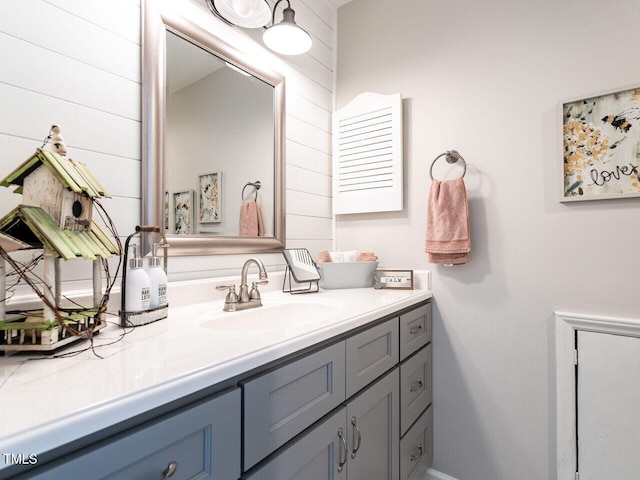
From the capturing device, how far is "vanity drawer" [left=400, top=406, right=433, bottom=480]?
138 cm

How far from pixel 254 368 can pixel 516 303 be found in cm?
125

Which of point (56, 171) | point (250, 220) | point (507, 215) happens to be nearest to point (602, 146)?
point (507, 215)

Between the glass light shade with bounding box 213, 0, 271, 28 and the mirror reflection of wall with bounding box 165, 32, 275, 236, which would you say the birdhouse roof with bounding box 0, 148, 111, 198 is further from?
the glass light shade with bounding box 213, 0, 271, 28

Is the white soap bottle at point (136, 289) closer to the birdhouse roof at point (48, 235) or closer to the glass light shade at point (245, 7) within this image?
the birdhouse roof at point (48, 235)

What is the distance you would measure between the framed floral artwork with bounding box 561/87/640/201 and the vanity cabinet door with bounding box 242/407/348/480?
4.04 ft

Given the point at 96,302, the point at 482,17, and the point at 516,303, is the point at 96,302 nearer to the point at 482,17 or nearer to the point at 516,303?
the point at 516,303

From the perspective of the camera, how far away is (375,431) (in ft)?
3.83

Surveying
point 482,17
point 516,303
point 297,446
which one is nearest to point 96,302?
point 297,446

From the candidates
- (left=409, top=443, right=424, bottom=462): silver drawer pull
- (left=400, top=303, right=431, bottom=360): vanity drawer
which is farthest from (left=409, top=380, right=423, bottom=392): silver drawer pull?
(left=409, top=443, right=424, bottom=462): silver drawer pull

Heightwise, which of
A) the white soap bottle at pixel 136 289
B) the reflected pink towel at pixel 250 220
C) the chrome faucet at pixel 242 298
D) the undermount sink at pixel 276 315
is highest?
the reflected pink towel at pixel 250 220

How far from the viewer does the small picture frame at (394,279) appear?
5.55 feet

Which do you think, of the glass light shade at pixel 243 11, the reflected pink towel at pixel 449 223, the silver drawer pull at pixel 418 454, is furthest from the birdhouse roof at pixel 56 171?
the silver drawer pull at pixel 418 454

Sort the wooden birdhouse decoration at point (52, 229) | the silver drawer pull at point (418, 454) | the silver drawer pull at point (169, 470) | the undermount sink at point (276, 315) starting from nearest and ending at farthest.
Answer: the silver drawer pull at point (169, 470), the wooden birdhouse decoration at point (52, 229), the undermount sink at point (276, 315), the silver drawer pull at point (418, 454)

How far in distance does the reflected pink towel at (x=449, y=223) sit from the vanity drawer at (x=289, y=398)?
794 mm
